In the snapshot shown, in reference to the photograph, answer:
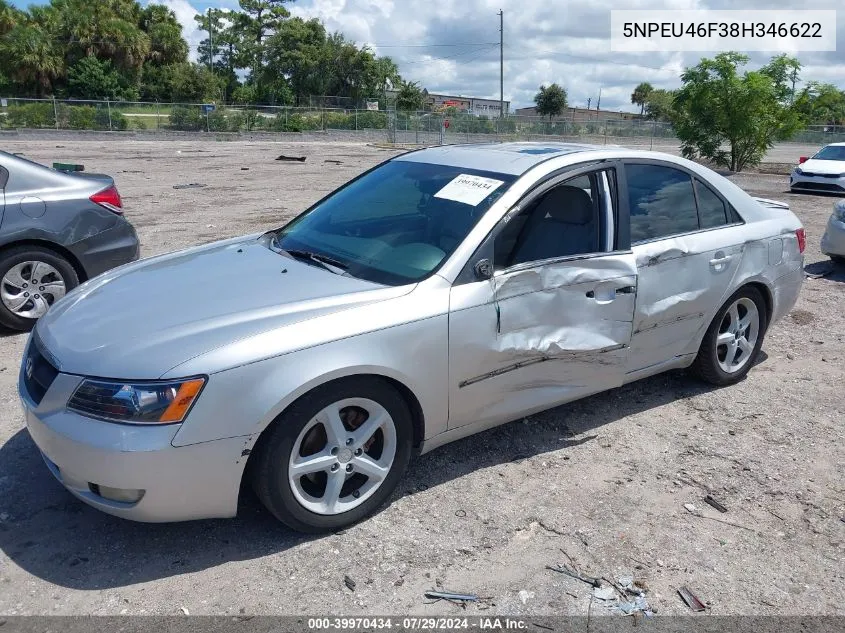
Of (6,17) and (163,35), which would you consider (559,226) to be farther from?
(163,35)

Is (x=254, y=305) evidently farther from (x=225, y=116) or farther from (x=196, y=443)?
(x=225, y=116)

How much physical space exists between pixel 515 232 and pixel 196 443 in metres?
1.93

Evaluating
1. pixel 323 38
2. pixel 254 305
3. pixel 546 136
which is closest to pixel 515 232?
pixel 254 305

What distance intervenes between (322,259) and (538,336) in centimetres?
118

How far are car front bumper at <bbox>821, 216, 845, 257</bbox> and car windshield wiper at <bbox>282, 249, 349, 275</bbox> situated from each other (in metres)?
7.20

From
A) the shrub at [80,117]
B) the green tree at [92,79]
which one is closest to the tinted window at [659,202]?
the shrub at [80,117]

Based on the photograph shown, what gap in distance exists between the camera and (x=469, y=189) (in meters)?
3.97

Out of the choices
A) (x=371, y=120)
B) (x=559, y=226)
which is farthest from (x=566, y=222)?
(x=371, y=120)

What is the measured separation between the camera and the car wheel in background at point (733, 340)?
4.92 metres

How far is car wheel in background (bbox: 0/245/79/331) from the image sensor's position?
578 cm

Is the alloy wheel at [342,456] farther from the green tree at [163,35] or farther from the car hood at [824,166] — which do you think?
the green tree at [163,35]

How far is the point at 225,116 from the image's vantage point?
39.7 meters

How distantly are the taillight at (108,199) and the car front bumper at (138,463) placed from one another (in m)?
3.57

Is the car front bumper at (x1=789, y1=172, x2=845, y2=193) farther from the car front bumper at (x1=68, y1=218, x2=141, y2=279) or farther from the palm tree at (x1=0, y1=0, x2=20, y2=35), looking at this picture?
the palm tree at (x1=0, y1=0, x2=20, y2=35)
